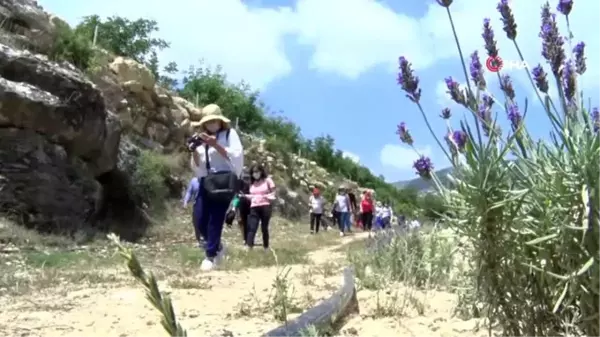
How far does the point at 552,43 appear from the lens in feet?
8.06

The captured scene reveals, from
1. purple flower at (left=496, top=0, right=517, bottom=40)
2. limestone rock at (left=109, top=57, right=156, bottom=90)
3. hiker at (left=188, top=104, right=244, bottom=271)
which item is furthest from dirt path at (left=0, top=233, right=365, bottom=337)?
limestone rock at (left=109, top=57, right=156, bottom=90)

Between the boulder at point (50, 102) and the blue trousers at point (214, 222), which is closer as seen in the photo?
the blue trousers at point (214, 222)

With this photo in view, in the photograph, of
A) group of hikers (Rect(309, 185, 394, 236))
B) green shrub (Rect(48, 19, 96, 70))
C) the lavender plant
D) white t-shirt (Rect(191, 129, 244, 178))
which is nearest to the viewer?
the lavender plant

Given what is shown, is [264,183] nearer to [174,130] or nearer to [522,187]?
[522,187]

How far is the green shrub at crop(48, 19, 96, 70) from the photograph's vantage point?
1580 centimetres

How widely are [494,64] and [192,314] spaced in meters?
2.25

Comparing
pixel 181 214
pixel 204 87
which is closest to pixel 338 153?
pixel 204 87

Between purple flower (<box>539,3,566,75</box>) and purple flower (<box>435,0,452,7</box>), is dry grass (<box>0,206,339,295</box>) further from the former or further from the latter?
purple flower (<box>539,3,566,75</box>)

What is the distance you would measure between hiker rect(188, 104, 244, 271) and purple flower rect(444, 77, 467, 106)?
4.09 meters

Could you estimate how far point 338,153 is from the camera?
68.4 m

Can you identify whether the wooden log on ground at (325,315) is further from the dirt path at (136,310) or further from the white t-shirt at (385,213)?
the white t-shirt at (385,213)

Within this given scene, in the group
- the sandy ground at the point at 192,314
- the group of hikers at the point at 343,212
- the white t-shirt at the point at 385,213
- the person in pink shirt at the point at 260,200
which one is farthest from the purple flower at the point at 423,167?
the white t-shirt at the point at 385,213

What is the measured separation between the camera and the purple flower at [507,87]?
2615mm

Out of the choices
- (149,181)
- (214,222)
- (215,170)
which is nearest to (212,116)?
(215,170)
